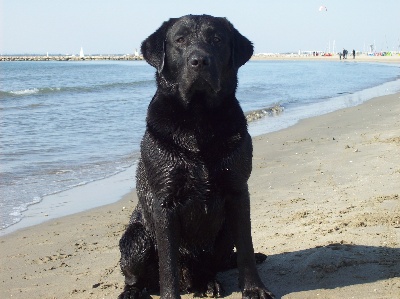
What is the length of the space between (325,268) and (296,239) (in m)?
0.92

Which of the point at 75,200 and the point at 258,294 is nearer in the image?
the point at 258,294

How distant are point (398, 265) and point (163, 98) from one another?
207 cm

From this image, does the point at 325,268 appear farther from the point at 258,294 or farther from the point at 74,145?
the point at 74,145

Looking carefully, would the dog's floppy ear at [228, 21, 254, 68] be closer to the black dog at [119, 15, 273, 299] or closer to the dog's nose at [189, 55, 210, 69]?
the black dog at [119, 15, 273, 299]

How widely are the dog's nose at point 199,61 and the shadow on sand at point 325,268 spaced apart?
5.26 ft

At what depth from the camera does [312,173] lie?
8.41m

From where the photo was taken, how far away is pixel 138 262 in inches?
160

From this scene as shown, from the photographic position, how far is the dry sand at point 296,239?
167 inches

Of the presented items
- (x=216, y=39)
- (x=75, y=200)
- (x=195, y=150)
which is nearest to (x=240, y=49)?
(x=216, y=39)

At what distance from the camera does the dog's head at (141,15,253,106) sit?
3666 millimetres

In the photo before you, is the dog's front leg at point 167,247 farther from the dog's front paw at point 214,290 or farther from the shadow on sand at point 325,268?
the shadow on sand at point 325,268

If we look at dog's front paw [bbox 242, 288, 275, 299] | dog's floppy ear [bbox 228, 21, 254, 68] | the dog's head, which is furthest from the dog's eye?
dog's front paw [bbox 242, 288, 275, 299]

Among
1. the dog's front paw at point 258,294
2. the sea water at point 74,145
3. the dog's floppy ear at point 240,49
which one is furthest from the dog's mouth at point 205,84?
the sea water at point 74,145

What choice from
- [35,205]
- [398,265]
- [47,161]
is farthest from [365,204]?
[47,161]
